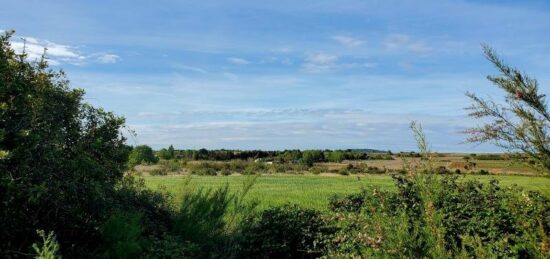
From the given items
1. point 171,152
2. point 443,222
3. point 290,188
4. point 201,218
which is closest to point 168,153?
point 171,152

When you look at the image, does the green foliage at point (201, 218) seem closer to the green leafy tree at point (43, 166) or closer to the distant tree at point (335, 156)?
the green leafy tree at point (43, 166)

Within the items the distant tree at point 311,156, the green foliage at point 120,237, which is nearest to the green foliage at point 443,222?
the green foliage at point 120,237

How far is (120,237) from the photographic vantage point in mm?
8156

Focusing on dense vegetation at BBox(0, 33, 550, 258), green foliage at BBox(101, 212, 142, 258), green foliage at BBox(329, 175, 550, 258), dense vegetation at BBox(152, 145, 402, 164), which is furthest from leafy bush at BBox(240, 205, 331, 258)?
dense vegetation at BBox(152, 145, 402, 164)

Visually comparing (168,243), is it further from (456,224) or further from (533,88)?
(533,88)

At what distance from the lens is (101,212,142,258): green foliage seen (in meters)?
7.71

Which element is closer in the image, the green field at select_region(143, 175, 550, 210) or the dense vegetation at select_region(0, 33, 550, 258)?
the dense vegetation at select_region(0, 33, 550, 258)

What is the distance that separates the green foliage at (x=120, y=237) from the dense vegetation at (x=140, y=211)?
0.7 inches

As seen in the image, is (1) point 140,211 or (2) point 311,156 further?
(2) point 311,156

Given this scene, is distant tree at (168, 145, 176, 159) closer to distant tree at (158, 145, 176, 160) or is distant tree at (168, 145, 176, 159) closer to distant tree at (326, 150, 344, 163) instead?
distant tree at (158, 145, 176, 160)

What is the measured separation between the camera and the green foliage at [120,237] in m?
7.71

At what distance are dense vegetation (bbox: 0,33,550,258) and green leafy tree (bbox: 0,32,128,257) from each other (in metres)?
0.02

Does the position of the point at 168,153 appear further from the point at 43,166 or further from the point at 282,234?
the point at 43,166

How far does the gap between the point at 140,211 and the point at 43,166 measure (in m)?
3.07
